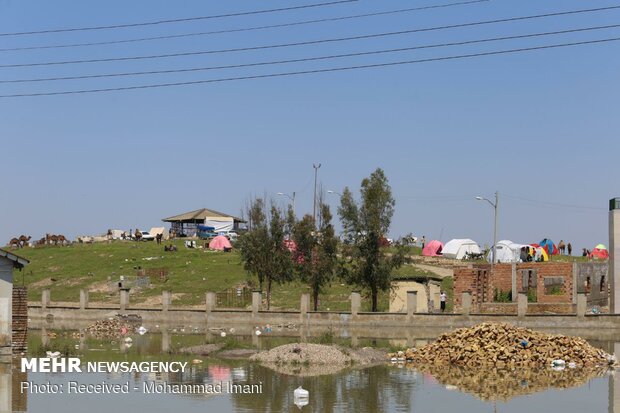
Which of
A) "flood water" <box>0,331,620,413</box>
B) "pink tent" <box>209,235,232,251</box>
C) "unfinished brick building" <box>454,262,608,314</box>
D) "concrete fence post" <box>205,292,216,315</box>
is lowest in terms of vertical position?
"flood water" <box>0,331,620,413</box>

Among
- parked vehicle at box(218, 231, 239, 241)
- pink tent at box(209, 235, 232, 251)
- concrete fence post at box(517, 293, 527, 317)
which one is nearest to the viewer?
concrete fence post at box(517, 293, 527, 317)

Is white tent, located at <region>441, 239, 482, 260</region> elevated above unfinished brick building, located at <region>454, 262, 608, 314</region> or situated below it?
above

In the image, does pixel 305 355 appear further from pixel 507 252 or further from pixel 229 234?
pixel 229 234

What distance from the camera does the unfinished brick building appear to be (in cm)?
5744

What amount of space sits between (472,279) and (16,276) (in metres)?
42.3

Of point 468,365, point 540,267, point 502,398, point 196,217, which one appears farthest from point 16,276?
point 502,398

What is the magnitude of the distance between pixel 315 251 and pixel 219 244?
1338 inches

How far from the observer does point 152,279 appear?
2972 inches

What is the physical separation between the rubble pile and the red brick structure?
2340 cm

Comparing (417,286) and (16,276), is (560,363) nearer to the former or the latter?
(417,286)

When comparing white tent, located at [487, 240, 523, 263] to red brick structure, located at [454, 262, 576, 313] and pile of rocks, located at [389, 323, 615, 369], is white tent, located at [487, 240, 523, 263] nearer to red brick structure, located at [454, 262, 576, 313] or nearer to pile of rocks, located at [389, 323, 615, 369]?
red brick structure, located at [454, 262, 576, 313]

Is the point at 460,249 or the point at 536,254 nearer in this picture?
the point at 536,254

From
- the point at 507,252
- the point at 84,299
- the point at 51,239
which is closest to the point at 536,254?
the point at 507,252

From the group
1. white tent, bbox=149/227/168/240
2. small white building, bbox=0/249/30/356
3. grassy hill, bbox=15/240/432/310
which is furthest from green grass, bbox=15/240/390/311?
small white building, bbox=0/249/30/356
